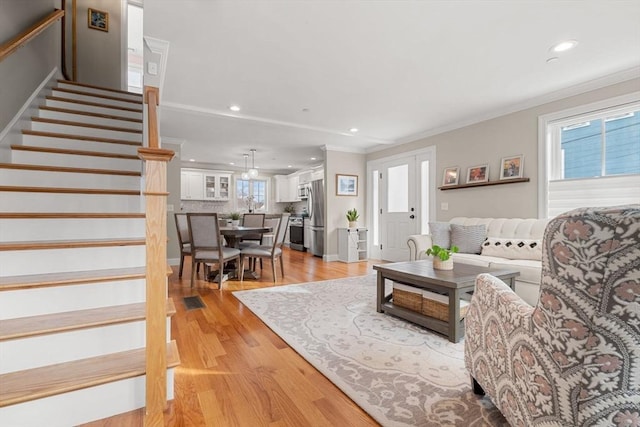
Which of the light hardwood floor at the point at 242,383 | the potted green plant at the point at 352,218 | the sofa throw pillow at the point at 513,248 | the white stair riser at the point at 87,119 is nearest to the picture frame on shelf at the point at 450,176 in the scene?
the sofa throw pillow at the point at 513,248

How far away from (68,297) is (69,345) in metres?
0.27

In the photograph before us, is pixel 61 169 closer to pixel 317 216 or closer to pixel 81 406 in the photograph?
pixel 81 406

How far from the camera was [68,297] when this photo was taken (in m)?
1.54

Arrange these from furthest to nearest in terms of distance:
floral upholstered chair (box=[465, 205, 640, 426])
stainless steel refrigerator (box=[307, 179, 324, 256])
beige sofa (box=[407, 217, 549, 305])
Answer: stainless steel refrigerator (box=[307, 179, 324, 256]), beige sofa (box=[407, 217, 549, 305]), floral upholstered chair (box=[465, 205, 640, 426])

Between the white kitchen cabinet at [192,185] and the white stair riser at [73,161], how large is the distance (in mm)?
5646

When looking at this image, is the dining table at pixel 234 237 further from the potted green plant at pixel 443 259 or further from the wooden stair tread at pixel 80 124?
the potted green plant at pixel 443 259

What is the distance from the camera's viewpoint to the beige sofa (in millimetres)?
2797

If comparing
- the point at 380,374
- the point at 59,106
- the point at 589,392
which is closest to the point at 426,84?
the point at 380,374

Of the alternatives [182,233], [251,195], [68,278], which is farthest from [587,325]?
[251,195]

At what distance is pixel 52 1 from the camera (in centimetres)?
317

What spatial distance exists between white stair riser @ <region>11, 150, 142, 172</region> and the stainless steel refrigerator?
4182 millimetres

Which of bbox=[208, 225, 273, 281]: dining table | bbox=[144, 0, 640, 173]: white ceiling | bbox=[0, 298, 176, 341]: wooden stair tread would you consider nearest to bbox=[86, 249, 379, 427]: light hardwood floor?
bbox=[0, 298, 176, 341]: wooden stair tread

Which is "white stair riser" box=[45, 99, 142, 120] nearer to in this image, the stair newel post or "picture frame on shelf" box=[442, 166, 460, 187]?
the stair newel post

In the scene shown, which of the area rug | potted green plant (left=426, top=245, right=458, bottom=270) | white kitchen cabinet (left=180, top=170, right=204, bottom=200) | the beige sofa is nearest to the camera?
the area rug
